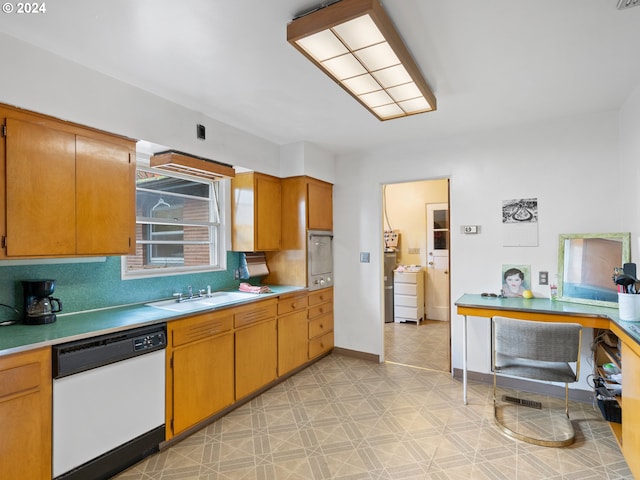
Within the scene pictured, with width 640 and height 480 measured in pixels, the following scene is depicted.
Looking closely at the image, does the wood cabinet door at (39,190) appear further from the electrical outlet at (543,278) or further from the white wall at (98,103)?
the electrical outlet at (543,278)

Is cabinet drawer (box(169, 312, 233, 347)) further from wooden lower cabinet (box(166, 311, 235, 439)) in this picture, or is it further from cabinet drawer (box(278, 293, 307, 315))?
cabinet drawer (box(278, 293, 307, 315))

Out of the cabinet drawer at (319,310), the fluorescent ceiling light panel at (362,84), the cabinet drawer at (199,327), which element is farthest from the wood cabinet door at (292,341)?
the fluorescent ceiling light panel at (362,84)

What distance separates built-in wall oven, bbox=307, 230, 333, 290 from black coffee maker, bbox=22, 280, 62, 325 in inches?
94.6

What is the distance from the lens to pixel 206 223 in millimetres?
3588

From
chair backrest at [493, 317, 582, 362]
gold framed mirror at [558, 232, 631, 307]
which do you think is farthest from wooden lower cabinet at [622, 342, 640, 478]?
gold framed mirror at [558, 232, 631, 307]

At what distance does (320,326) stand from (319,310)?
0.20m

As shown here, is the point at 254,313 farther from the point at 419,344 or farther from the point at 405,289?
the point at 405,289

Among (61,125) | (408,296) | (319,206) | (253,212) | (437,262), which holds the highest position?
(61,125)

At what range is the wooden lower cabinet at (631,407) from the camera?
1882 millimetres

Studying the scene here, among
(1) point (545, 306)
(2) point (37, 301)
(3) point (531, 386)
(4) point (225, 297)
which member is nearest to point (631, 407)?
(1) point (545, 306)

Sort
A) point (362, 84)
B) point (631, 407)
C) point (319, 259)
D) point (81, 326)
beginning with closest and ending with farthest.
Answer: point (631, 407)
point (81, 326)
point (362, 84)
point (319, 259)

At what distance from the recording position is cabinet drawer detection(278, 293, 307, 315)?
3557 millimetres

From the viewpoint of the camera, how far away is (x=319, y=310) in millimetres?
4195

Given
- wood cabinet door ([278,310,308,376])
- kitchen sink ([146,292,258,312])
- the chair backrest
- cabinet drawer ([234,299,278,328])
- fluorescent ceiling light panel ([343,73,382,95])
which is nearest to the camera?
fluorescent ceiling light panel ([343,73,382,95])
